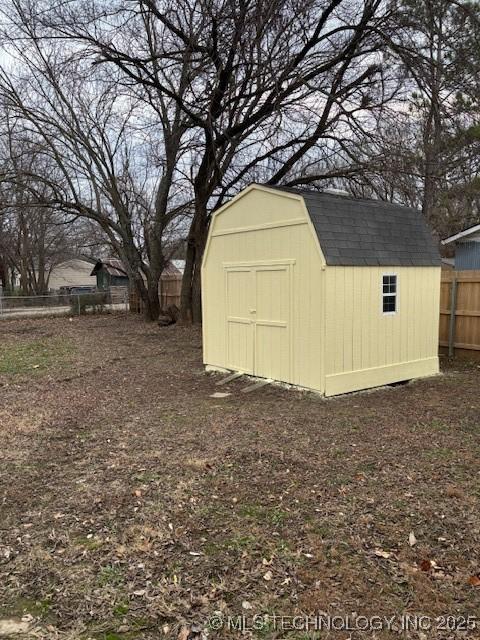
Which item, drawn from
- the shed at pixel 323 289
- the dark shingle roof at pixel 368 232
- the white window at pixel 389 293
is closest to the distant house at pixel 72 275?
the shed at pixel 323 289

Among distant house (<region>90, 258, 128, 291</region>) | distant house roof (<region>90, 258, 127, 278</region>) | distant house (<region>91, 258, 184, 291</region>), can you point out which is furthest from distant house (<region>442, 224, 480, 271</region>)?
distant house (<region>90, 258, 128, 291</region>)

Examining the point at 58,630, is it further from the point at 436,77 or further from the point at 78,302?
the point at 78,302

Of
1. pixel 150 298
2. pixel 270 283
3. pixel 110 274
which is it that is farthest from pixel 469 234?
pixel 110 274

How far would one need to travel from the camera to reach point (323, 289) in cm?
632

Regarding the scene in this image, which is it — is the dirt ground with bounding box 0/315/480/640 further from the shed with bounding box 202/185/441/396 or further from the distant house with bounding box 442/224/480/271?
the distant house with bounding box 442/224/480/271

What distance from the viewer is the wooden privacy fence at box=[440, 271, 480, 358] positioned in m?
8.77

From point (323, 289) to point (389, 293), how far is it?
1400 mm

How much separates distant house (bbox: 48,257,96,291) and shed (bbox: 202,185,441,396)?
150 ft

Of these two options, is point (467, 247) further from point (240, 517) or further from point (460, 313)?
point (240, 517)

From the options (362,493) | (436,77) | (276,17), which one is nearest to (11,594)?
(362,493)

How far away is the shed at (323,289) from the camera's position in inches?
256

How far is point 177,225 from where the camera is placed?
941 inches

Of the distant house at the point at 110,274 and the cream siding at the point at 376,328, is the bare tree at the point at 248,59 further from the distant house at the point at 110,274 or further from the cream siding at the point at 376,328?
the distant house at the point at 110,274

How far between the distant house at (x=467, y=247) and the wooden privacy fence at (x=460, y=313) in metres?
6.27
